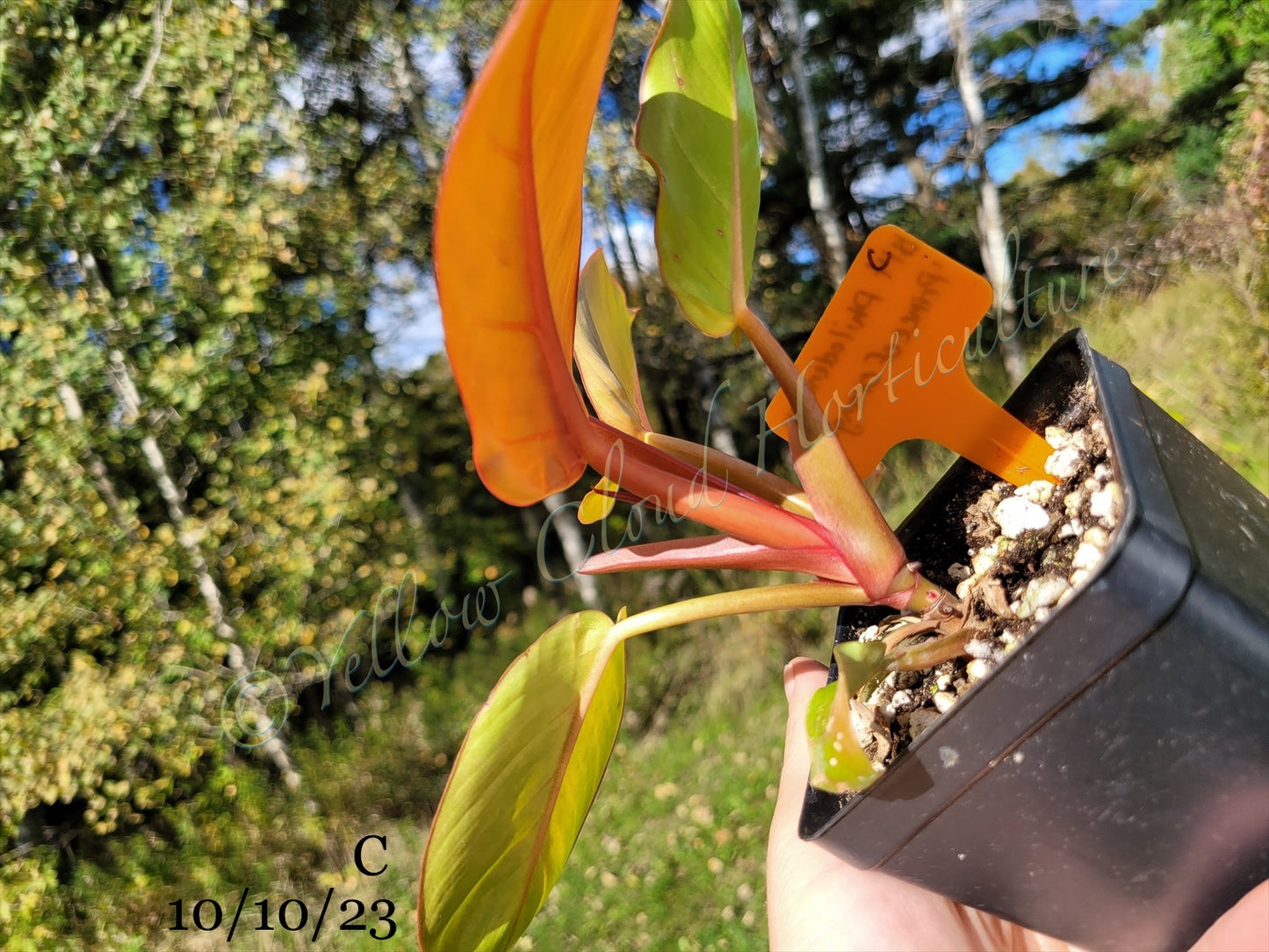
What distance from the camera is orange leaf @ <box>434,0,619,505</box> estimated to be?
0.30 m

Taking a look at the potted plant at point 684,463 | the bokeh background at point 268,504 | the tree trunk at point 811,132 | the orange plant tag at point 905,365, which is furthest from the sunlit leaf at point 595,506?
the tree trunk at point 811,132

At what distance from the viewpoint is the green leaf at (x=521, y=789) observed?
1.50 ft

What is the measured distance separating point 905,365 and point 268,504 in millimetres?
2810

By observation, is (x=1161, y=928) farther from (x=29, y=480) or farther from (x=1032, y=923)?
(x=29, y=480)

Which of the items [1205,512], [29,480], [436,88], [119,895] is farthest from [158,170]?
[1205,512]

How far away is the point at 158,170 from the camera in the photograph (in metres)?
2.71

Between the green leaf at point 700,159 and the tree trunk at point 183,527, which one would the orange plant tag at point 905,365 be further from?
the tree trunk at point 183,527

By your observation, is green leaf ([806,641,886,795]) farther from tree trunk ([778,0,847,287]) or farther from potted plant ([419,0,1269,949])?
tree trunk ([778,0,847,287])

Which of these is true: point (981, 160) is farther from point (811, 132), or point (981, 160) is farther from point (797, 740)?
point (797, 740)

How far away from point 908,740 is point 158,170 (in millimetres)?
3186

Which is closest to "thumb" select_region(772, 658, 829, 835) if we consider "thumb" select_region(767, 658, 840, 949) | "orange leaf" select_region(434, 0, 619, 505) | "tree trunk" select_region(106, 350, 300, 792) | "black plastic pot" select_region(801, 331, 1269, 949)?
"thumb" select_region(767, 658, 840, 949)

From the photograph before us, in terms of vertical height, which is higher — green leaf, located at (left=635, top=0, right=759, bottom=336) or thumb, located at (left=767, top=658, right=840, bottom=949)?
green leaf, located at (left=635, top=0, right=759, bottom=336)

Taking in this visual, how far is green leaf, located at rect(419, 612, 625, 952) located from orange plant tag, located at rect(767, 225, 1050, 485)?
22cm

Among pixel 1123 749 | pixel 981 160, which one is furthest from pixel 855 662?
pixel 981 160
